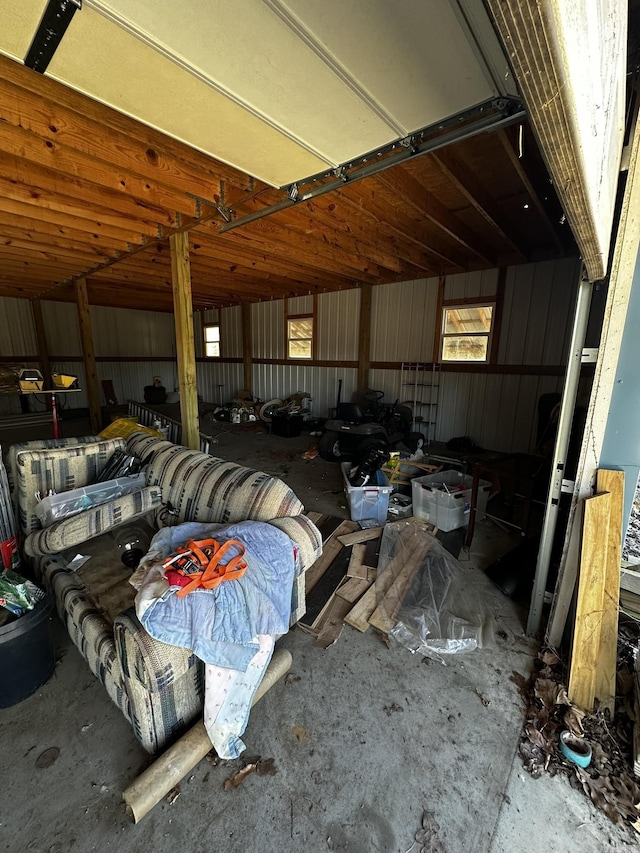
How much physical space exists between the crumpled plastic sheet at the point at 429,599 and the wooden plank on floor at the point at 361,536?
0.78ft

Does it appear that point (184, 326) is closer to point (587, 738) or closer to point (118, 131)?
point (118, 131)

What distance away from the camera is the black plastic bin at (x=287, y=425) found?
648cm

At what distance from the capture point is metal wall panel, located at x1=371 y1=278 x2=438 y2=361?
584cm

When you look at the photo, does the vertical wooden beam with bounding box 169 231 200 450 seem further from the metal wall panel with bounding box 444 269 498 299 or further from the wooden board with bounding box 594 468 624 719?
the metal wall panel with bounding box 444 269 498 299

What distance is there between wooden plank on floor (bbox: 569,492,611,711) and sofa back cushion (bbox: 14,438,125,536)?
10.5 ft

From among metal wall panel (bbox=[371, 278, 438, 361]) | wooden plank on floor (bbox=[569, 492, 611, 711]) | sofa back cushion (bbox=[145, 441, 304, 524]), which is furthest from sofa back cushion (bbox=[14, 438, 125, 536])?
metal wall panel (bbox=[371, 278, 438, 361])

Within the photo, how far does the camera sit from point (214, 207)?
3.03 meters

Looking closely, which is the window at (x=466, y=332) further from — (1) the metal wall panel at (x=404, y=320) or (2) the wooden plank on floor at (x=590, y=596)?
(2) the wooden plank on floor at (x=590, y=596)

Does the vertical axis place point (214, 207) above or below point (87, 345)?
above

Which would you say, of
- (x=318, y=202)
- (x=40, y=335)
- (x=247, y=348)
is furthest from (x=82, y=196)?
(x=40, y=335)

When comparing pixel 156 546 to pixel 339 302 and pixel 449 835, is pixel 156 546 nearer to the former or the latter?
pixel 449 835

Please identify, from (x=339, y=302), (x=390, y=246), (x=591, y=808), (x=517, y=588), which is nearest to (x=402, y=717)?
(x=591, y=808)

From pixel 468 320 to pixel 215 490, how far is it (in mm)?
5044

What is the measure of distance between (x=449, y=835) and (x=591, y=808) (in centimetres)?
56
